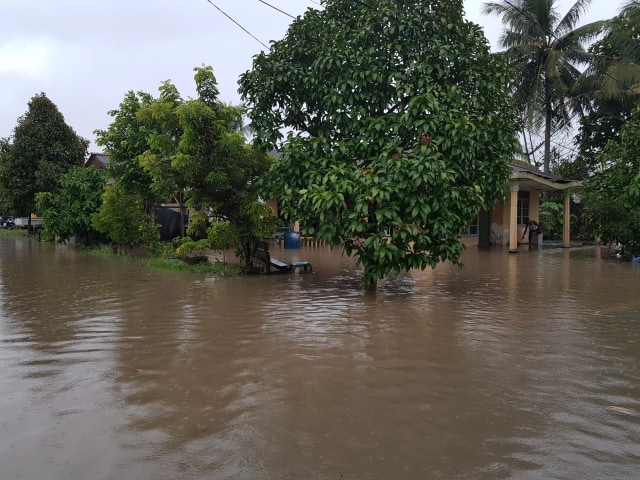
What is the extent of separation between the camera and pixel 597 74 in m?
24.4

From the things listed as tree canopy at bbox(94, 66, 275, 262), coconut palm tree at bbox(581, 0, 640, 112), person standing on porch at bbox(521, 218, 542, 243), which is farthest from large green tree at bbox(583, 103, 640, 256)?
tree canopy at bbox(94, 66, 275, 262)

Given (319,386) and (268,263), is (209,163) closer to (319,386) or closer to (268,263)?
(268,263)

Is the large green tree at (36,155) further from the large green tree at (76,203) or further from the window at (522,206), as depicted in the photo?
the window at (522,206)

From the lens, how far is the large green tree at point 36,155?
25.9 metres

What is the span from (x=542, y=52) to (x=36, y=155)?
84.3 feet

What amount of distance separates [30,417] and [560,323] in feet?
20.4

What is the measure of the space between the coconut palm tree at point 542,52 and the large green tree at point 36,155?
2264cm

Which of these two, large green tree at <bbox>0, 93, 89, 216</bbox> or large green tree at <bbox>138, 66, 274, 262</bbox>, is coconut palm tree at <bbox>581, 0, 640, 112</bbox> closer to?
large green tree at <bbox>138, 66, 274, 262</bbox>

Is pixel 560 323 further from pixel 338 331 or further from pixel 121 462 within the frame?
pixel 121 462

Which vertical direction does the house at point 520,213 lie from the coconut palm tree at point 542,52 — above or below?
below

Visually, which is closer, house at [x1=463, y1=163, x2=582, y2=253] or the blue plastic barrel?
the blue plastic barrel

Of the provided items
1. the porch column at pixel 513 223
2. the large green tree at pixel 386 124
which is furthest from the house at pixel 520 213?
the large green tree at pixel 386 124

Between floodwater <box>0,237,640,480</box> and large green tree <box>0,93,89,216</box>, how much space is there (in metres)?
18.9

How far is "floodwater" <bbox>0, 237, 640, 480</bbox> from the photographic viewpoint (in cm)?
326
